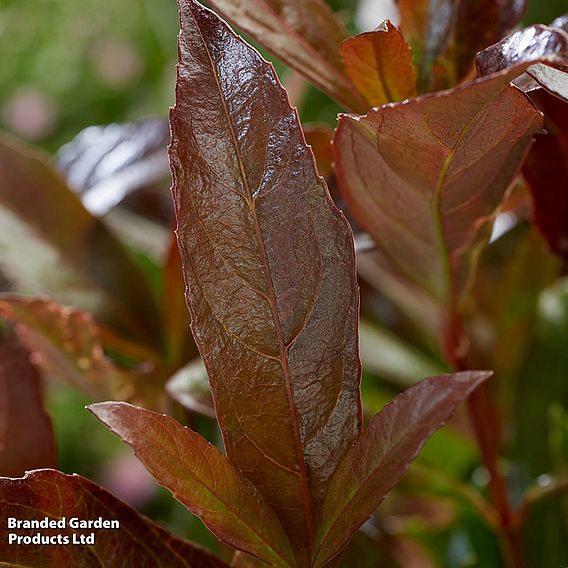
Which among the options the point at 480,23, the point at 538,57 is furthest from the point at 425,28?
the point at 538,57

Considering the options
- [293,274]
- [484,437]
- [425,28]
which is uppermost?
[425,28]

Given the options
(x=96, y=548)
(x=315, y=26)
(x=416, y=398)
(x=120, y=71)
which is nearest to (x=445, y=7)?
(x=315, y=26)

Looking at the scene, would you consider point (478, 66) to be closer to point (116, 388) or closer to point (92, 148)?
point (116, 388)

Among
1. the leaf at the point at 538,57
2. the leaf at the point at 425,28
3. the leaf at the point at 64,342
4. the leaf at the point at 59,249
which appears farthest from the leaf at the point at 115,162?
the leaf at the point at 538,57

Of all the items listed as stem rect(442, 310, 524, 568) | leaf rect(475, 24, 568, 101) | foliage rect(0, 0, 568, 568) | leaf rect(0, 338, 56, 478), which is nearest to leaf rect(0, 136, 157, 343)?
foliage rect(0, 0, 568, 568)

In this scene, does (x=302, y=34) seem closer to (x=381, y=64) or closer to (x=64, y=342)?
(x=381, y=64)

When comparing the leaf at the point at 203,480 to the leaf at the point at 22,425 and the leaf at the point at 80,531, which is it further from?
the leaf at the point at 22,425
